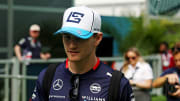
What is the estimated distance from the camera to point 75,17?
7.44 feet

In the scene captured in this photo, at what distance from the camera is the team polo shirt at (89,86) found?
229cm

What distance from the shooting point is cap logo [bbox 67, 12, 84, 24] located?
226 cm

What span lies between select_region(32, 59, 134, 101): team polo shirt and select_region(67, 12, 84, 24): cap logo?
1.11 feet

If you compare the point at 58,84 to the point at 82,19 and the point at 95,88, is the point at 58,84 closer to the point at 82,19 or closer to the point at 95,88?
the point at 95,88

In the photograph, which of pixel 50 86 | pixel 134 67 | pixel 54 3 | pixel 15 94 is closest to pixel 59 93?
pixel 50 86

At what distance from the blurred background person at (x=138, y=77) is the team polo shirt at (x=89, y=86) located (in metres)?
3.45

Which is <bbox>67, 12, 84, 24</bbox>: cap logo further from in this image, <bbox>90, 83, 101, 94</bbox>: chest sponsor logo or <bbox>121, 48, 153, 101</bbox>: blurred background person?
<bbox>121, 48, 153, 101</bbox>: blurred background person

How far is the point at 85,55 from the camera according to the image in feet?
7.50

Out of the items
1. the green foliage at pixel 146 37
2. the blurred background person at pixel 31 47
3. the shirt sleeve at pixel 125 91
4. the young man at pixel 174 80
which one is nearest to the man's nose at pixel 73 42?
the shirt sleeve at pixel 125 91

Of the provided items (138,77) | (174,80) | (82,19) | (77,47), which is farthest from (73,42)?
(138,77)

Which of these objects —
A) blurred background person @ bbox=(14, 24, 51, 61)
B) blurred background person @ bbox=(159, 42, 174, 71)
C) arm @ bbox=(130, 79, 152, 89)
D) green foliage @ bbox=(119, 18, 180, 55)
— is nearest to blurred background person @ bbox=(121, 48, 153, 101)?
arm @ bbox=(130, 79, 152, 89)

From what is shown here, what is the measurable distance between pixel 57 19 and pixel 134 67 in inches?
256

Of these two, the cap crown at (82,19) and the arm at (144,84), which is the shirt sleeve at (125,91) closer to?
the cap crown at (82,19)

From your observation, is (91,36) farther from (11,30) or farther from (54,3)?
(54,3)
